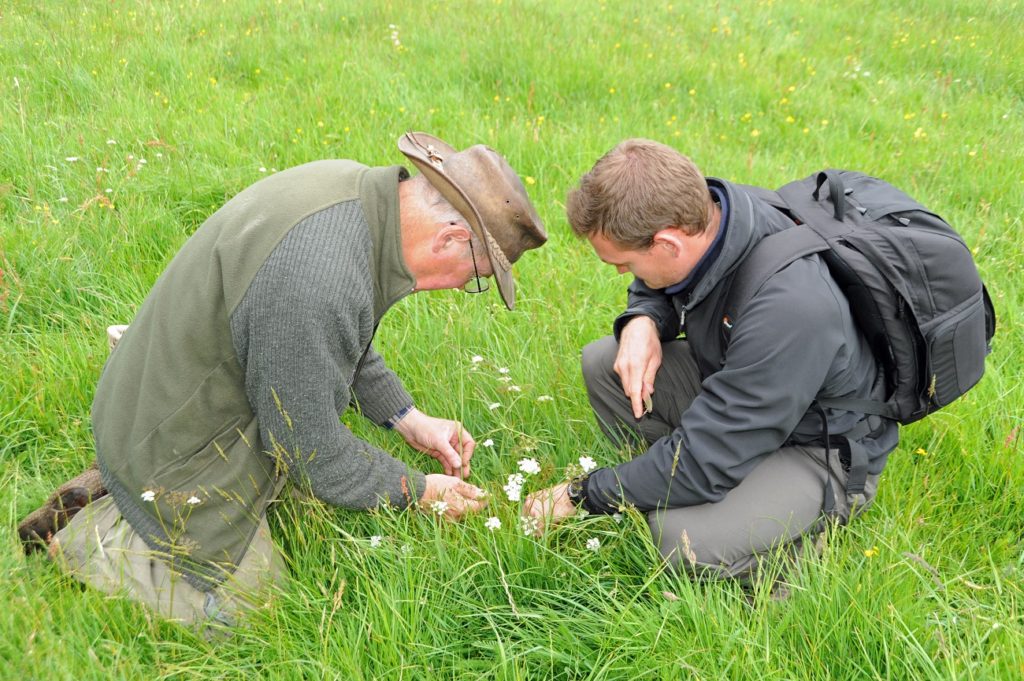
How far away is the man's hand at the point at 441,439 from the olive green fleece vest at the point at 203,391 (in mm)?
617

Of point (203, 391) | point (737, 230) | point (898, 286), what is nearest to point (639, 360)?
point (737, 230)

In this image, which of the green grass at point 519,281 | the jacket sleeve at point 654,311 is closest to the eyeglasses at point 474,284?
the green grass at point 519,281

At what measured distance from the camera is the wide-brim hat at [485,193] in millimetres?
2219

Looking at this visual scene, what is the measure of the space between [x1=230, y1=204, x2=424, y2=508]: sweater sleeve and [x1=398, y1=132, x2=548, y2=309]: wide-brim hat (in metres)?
0.27

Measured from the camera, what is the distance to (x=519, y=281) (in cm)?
397

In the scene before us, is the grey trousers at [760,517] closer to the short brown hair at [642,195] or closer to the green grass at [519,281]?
the green grass at [519,281]

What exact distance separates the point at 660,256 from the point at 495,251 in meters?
0.58

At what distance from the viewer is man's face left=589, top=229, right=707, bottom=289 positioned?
8.07 ft

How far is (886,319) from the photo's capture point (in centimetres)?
230

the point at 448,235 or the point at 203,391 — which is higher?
the point at 448,235

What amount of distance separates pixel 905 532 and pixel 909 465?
437 mm

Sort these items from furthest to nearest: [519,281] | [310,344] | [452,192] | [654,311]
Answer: [519,281], [654,311], [452,192], [310,344]

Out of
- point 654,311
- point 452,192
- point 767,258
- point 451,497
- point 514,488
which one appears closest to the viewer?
point 452,192

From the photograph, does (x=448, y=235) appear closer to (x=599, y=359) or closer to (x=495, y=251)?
(x=495, y=251)
